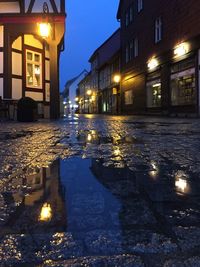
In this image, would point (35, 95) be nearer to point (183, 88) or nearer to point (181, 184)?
point (183, 88)

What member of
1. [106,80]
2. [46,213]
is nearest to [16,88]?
[46,213]

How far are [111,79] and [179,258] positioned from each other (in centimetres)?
4487

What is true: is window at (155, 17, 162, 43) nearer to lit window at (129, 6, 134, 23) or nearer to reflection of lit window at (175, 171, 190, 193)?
lit window at (129, 6, 134, 23)

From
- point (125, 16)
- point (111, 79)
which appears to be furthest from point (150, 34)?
point (111, 79)

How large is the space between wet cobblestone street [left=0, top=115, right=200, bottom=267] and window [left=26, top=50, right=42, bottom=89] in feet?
57.6

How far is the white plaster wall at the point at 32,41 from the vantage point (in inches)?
857

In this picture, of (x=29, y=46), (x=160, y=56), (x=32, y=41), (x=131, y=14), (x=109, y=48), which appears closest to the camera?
(x=29, y=46)

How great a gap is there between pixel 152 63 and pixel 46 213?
→ 26504 mm

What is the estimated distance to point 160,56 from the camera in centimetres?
2658

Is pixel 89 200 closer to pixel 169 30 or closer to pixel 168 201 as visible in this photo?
pixel 168 201

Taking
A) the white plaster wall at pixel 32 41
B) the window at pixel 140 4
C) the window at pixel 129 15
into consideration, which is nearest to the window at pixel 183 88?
the white plaster wall at pixel 32 41

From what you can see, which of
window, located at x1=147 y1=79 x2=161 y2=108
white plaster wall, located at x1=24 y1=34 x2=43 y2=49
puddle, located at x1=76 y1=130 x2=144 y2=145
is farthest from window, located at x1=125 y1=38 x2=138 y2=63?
puddle, located at x1=76 y1=130 x2=144 y2=145

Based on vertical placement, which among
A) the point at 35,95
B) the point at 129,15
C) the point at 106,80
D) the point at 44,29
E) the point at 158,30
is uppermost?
the point at 129,15

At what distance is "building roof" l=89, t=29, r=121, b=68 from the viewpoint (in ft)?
152
